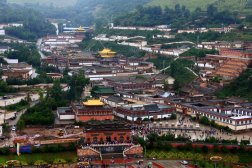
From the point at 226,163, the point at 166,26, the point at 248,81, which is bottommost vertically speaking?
the point at 226,163

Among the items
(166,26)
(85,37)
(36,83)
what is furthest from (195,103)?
(85,37)

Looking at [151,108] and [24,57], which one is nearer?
[151,108]

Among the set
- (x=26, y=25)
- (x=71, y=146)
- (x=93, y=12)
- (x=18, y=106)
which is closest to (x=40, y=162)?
(x=71, y=146)

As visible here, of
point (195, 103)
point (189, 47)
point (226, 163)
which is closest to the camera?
point (226, 163)

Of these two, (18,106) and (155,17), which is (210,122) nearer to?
(18,106)

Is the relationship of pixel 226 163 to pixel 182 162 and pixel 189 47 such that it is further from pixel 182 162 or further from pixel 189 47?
pixel 189 47

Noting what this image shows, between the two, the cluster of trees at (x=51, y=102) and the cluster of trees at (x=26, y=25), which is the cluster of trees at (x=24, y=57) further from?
the cluster of trees at (x=26, y=25)
